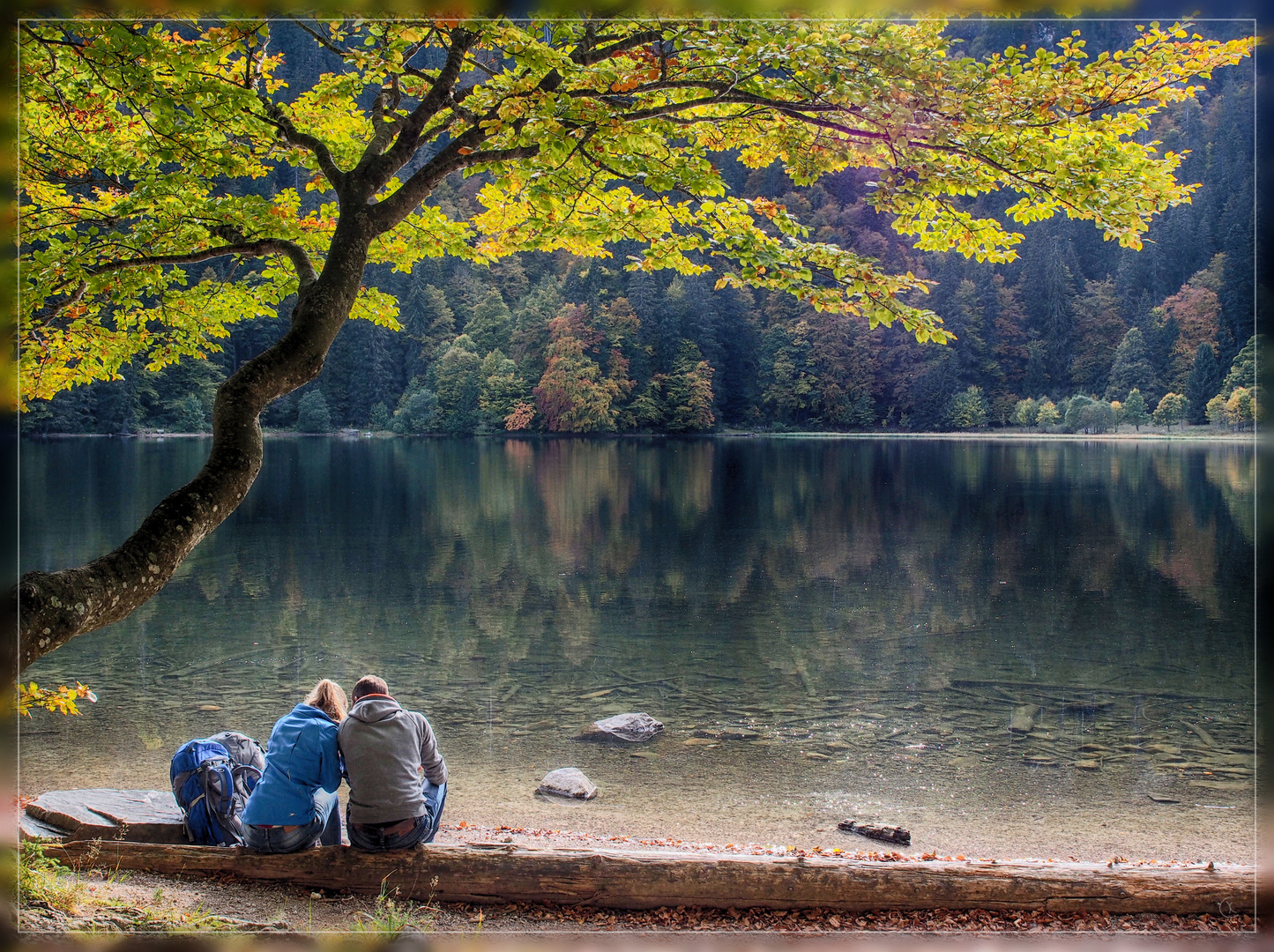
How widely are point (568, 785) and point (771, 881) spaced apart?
4520 mm

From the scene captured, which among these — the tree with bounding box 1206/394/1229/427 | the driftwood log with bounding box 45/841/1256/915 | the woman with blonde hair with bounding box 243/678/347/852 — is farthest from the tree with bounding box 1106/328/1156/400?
the woman with blonde hair with bounding box 243/678/347/852

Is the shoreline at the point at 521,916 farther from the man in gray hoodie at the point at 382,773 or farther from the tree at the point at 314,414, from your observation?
the tree at the point at 314,414

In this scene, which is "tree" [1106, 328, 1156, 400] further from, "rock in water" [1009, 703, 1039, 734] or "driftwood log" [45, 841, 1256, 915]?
"driftwood log" [45, 841, 1256, 915]

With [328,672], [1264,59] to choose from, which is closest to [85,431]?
[328,672]

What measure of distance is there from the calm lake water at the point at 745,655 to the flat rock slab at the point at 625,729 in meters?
0.19

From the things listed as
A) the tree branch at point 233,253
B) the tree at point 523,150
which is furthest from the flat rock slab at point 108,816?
the tree branch at point 233,253

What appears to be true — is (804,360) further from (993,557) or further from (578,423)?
(993,557)

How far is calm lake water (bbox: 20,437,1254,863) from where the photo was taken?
9.02 m

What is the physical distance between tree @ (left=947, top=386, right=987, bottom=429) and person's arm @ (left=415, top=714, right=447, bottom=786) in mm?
90290

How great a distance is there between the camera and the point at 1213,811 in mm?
8750

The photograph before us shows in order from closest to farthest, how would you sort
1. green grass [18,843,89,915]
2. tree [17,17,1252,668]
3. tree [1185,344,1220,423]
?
green grass [18,843,89,915] < tree [17,17,1252,668] < tree [1185,344,1220,423]

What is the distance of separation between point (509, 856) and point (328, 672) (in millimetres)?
9699

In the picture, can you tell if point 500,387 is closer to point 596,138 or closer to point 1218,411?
point 1218,411

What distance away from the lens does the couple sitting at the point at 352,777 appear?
5.10m
